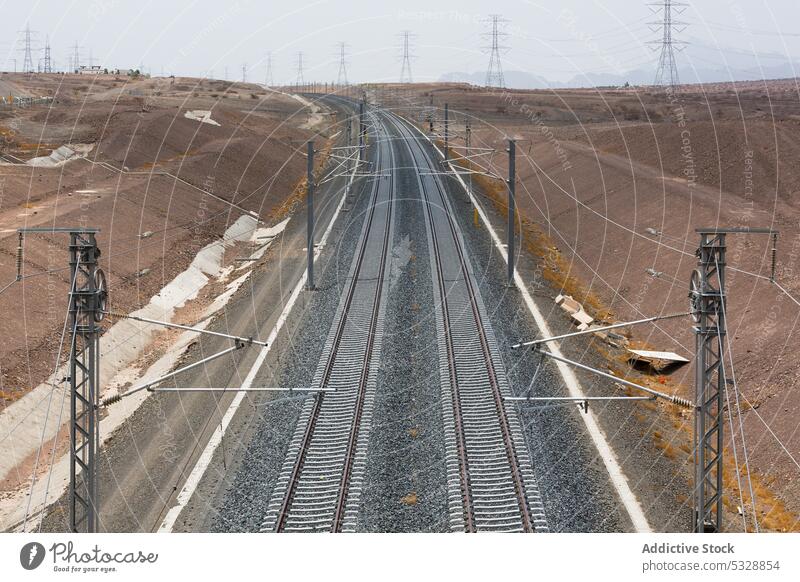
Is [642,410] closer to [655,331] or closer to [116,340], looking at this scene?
[655,331]

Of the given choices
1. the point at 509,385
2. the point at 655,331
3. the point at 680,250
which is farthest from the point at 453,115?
the point at 509,385

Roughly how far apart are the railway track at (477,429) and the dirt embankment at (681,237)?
435cm

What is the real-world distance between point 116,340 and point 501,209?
3000cm

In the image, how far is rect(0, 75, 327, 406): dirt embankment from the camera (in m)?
30.6

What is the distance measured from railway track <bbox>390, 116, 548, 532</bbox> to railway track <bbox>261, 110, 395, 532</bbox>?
215 centimetres

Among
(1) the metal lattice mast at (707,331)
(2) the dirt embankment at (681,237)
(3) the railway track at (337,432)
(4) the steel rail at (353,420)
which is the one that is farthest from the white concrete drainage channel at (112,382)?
(2) the dirt embankment at (681,237)

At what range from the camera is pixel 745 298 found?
30.4 metres

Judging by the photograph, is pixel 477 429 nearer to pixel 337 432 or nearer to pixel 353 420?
pixel 353 420

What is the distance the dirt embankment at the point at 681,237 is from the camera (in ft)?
74.0

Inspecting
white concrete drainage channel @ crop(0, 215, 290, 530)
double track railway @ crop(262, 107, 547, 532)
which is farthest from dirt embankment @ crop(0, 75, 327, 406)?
double track railway @ crop(262, 107, 547, 532)

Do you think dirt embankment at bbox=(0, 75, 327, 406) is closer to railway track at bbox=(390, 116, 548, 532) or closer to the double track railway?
the double track railway

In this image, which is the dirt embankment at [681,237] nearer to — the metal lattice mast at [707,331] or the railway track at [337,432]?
the metal lattice mast at [707,331]

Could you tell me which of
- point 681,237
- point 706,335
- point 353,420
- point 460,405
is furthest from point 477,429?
point 681,237

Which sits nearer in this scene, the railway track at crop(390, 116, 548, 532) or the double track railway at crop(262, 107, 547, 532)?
the railway track at crop(390, 116, 548, 532)
